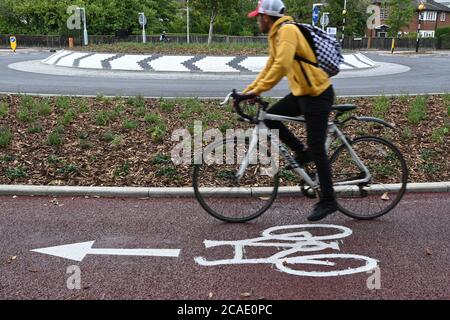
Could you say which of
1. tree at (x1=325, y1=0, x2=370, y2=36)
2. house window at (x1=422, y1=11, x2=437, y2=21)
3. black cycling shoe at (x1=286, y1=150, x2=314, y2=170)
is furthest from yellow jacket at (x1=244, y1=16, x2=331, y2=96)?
house window at (x1=422, y1=11, x2=437, y2=21)

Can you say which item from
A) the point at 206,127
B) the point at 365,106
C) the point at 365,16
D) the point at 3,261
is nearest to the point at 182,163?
the point at 206,127

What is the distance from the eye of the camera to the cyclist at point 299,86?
3.87 meters

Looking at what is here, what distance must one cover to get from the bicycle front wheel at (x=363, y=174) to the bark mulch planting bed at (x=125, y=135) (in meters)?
1.00

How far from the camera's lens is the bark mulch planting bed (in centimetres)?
→ 580

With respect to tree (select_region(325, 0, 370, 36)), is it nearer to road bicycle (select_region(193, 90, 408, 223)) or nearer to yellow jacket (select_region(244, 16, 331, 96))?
road bicycle (select_region(193, 90, 408, 223))

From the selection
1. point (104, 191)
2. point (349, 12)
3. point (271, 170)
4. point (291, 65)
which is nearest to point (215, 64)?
point (104, 191)

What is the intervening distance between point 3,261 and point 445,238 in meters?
3.97

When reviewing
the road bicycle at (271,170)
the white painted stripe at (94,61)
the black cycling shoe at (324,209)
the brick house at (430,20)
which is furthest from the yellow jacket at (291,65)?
the brick house at (430,20)

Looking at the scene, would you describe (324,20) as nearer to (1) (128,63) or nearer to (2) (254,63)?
(2) (254,63)

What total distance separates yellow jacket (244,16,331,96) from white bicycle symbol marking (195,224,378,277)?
133cm

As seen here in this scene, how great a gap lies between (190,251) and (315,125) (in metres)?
1.60

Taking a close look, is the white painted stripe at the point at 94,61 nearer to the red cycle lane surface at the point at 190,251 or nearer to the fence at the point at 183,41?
the red cycle lane surface at the point at 190,251
